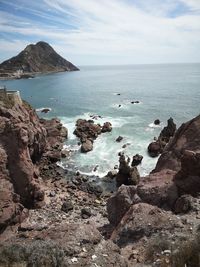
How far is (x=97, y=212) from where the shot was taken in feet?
112

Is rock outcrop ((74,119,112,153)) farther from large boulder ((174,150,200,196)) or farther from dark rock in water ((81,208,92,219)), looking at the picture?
large boulder ((174,150,200,196))

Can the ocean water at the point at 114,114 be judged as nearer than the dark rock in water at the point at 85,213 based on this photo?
No

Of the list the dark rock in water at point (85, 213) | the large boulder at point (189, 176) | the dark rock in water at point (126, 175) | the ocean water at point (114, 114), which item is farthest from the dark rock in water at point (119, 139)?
the large boulder at point (189, 176)

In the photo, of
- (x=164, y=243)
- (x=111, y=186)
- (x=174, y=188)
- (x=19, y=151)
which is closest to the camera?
(x=164, y=243)

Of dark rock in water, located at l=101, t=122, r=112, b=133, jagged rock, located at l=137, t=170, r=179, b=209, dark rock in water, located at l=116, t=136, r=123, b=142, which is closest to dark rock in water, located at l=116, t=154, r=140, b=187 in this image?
dark rock in water, located at l=116, t=136, r=123, b=142

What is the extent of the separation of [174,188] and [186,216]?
5.15m

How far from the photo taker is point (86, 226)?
1655 cm

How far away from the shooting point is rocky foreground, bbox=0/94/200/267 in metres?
13.3

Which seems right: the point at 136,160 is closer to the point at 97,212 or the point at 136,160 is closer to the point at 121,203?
the point at 97,212

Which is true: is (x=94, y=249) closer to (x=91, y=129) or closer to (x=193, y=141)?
(x=193, y=141)

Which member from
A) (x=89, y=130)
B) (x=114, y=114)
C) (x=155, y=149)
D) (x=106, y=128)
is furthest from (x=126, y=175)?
(x=114, y=114)

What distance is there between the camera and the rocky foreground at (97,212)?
43.6 ft

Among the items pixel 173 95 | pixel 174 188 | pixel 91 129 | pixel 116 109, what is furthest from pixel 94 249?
pixel 173 95

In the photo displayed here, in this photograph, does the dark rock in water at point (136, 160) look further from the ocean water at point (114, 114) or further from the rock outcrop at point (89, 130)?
the rock outcrop at point (89, 130)
